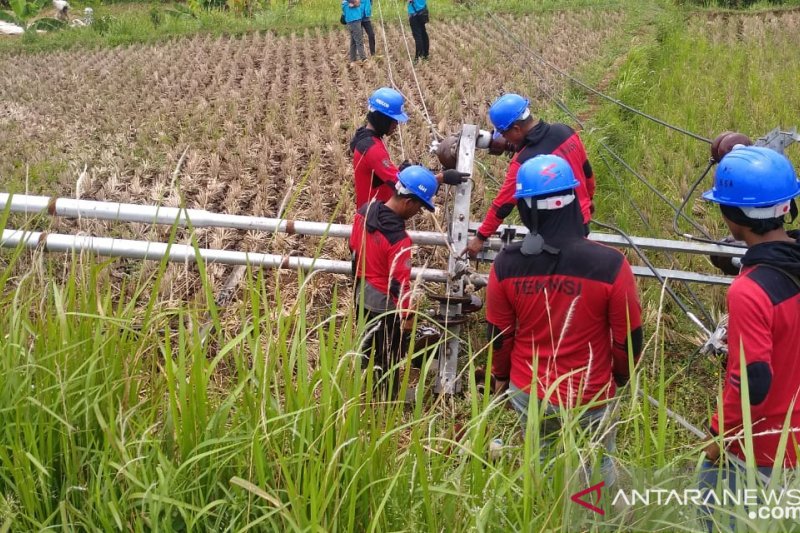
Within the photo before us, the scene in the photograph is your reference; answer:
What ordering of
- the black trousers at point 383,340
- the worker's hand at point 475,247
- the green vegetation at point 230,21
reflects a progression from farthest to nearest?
the green vegetation at point 230,21
the worker's hand at point 475,247
the black trousers at point 383,340

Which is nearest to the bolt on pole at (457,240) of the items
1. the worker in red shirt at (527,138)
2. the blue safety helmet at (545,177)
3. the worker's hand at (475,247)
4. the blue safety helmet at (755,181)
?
the worker's hand at (475,247)

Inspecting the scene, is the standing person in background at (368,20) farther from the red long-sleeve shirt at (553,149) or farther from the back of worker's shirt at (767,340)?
the back of worker's shirt at (767,340)

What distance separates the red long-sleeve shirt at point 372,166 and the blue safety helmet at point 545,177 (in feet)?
7.04

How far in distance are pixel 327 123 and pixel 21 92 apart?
5.76 meters

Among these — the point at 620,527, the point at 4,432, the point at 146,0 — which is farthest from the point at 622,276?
the point at 146,0

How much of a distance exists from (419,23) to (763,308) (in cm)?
1151

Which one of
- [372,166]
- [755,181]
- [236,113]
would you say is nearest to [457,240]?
[372,166]

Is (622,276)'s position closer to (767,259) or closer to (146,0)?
(767,259)

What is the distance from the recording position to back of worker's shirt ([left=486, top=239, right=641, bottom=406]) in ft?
9.43

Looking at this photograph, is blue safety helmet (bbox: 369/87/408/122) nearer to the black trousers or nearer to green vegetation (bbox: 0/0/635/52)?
the black trousers

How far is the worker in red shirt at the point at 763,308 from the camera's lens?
2379mm

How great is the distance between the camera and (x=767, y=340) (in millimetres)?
2373

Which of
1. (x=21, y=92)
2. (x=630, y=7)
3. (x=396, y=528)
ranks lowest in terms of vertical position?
(x=396, y=528)

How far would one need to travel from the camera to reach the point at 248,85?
11.9 m
